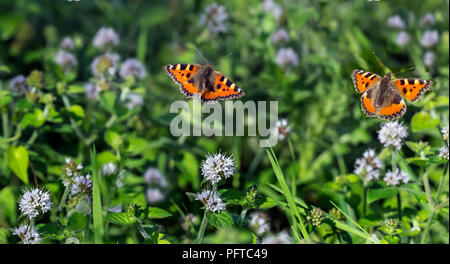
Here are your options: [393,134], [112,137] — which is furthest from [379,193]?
[112,137]

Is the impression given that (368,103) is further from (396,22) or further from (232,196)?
(396,22)

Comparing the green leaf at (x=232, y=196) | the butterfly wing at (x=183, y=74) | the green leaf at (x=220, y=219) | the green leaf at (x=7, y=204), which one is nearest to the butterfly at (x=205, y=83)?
the butterfly wing at (x=183, y=74)

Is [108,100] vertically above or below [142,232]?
above

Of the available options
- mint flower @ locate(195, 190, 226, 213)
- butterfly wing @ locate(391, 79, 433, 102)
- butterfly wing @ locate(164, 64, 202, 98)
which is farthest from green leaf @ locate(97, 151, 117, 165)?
butterfly wing @ locate(391, 79, 433, 102)

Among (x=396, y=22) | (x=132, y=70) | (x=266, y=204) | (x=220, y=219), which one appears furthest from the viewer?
(x=396, y=22)

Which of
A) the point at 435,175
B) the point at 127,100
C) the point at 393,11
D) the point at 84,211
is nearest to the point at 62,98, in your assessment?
the point at 127,100

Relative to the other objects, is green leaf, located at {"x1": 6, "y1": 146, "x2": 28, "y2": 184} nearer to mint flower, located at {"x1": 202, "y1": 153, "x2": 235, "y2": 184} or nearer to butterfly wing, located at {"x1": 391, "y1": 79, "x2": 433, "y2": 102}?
mint flower, located at {"x1": 202, "y1": 153, "x2": 235, "y2": 184}

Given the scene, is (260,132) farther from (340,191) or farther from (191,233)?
(191,233)
